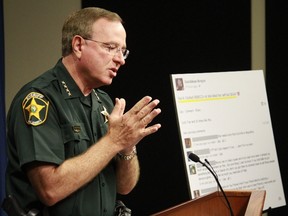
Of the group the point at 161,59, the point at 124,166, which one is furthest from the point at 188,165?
the point at 161,59

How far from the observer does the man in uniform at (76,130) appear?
1.54 m

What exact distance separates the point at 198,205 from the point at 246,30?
2179mm

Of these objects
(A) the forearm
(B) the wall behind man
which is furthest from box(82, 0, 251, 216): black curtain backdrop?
(A) the forearm

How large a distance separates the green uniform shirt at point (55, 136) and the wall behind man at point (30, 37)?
1.32 m

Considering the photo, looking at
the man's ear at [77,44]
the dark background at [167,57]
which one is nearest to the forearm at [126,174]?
the man's ear at [77,44]

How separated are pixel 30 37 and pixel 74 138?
161 cm

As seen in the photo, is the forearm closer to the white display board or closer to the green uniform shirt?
the green uniform shirt

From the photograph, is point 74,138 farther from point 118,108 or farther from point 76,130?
point 118,108

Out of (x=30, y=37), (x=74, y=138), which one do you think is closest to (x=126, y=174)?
(x=74, y=138)

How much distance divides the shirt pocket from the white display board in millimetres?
826

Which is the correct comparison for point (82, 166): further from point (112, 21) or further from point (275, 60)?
point (275, 60)

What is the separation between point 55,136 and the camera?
5.17ft

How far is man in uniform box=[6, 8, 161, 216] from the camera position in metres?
1.54

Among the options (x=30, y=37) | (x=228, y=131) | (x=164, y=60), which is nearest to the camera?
(x=228, y=131)
